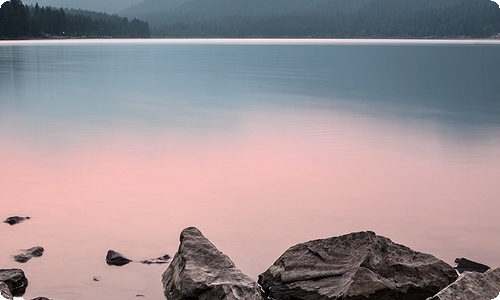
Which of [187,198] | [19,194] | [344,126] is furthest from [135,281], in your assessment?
[344,126]

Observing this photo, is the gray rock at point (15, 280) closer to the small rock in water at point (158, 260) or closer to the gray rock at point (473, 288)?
the small rock in water at point (158, 260)

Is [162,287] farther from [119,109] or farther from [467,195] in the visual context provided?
[119,109]

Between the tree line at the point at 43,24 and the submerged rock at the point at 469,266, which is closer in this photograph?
the submerged rock at the point at 469,266

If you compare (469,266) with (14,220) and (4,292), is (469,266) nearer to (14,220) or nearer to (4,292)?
(4,292)

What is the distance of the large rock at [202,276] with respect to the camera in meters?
5.52

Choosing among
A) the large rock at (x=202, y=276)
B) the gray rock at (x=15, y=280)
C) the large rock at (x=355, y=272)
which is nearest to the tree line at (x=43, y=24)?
the gray rock at (x=15, y=280)

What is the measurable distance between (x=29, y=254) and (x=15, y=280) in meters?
1.00

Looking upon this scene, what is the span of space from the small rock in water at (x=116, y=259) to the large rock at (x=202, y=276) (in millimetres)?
671

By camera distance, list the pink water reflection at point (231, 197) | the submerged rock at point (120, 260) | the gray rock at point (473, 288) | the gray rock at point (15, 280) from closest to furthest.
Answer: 1. the gray rock at point (473, 288)
2. the gray rock at point (15, 280)
3. the submerged rock at point (120, 260)
4. the pink water reflection at point (231, 197)

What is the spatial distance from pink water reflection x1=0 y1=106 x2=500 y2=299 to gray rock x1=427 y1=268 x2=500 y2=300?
2127mm

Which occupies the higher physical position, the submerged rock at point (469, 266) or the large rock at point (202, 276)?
the large rock at point (202, 276)

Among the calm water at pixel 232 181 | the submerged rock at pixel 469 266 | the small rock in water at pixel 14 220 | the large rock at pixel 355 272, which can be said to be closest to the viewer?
the large rock at pixel 355 272

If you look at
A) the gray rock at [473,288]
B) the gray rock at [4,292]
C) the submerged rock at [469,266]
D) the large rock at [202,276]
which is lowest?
the submerged rock at [469,266]

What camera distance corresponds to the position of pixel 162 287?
21.5 feet
